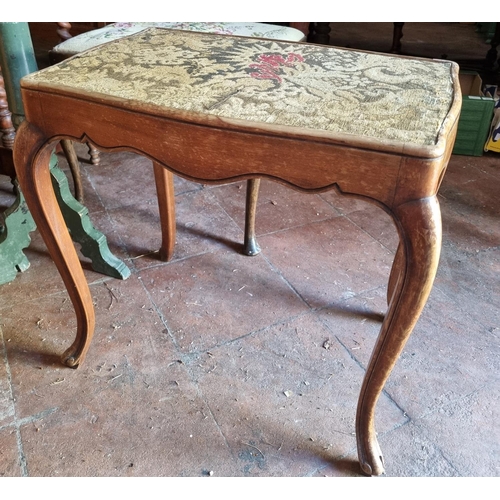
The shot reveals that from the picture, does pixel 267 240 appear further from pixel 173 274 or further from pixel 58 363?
pixel 58 363

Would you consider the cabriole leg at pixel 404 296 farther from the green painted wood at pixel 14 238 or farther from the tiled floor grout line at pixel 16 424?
the green painted wood at pixel 14 238

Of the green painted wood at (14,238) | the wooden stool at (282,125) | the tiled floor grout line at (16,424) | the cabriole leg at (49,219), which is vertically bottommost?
the tiled floor grout line at (16,424)

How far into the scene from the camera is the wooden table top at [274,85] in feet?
2.18

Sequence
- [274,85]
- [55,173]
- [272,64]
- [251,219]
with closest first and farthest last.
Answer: [274,85] → [272,64] → [55,173] → [251,219]

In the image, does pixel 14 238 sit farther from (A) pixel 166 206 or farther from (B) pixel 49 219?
(B) pixel 49 219

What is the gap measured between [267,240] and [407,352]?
570 millimetres

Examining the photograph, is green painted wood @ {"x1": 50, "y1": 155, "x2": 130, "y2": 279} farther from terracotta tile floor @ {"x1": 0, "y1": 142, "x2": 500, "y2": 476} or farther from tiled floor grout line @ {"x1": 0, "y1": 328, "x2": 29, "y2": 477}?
tiled floor grout line @ {"x1": 0, "y1": 328, "x2": 29, "y2": 477}

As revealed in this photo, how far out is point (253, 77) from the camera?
0.81 meters

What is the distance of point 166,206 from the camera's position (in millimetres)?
1330

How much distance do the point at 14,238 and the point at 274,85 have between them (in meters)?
0.92

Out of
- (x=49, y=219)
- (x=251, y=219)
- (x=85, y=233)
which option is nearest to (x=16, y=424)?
(x=49, y=219)

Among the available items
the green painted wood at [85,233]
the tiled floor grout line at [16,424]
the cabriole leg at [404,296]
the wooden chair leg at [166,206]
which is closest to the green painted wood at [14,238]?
the green painted wood at [85,233]

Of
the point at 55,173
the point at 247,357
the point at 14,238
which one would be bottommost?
the point at 247,357
